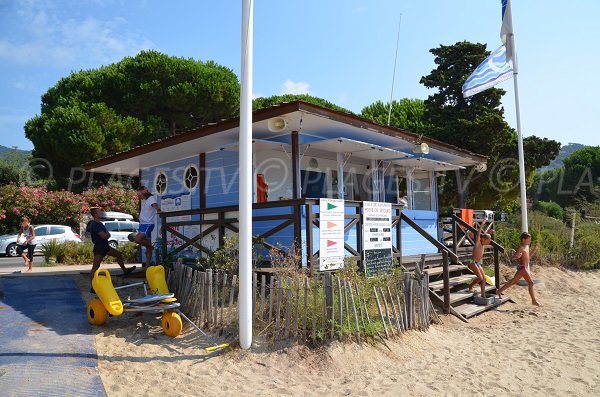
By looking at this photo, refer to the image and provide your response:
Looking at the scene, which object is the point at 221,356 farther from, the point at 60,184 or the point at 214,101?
the point at 60,184

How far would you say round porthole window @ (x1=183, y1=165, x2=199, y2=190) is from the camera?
11.3m

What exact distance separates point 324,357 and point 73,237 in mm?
18943

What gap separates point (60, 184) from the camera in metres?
27.1

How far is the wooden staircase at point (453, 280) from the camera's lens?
348 inches

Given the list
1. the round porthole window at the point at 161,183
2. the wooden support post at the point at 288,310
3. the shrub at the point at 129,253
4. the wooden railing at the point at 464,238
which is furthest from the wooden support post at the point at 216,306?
the shrub at the point at 129,253

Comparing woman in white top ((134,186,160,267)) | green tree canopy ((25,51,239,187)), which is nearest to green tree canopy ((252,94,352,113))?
green tree canopy ((25,51,239,187))

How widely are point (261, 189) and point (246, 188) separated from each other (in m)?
4.44

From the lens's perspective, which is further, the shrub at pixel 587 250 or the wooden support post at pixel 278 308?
the shrub at pixel 587 250

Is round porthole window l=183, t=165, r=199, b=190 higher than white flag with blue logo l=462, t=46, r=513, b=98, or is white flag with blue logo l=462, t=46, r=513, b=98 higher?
white flag with blue logo l=462, t=46, r=513, b=98

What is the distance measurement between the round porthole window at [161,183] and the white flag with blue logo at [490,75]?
333 inches

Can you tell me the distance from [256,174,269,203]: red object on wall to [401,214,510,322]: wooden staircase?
304cm

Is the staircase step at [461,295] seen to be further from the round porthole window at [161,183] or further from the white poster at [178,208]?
the round porthole window at [161,183]

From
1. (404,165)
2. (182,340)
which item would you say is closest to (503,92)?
(404,165)

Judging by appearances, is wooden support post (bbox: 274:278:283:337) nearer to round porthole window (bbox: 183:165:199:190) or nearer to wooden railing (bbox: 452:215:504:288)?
round porthole window (bbox: 183:165:199:190)
